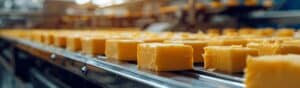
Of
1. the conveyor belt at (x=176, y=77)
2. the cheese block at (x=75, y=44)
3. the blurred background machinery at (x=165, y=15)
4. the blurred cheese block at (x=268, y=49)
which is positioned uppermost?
the blurred background machinery at (x=165, y=15)

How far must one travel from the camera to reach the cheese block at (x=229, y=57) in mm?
967

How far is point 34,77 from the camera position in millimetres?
3291

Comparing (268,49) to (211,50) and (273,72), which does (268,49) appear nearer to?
(211,50)

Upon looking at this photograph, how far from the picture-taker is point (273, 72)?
641mm

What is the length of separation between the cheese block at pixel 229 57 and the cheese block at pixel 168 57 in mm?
70

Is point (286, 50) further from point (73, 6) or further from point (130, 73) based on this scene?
point (73, 6)

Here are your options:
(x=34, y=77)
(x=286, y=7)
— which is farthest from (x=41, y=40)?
(x=286, y=7)

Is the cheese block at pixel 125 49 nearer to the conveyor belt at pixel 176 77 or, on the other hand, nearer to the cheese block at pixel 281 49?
the conveyor belt at pixel 176 77

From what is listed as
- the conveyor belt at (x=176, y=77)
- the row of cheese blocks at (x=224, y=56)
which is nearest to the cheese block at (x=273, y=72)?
the row of cheese blocks at (x=224, y=56)

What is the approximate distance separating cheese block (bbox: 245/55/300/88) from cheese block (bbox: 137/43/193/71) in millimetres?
394

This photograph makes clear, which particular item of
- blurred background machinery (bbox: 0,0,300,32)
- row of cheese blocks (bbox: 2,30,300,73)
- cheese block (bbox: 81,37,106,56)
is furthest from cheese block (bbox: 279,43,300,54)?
blurred background machinery (bbox: 0,0,300,32)

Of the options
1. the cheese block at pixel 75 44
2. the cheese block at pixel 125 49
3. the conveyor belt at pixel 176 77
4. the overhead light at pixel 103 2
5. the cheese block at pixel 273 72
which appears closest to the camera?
the cheese block at pixel 273 72

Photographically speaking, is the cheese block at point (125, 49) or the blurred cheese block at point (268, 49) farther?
the cheese block at point (125, 49)

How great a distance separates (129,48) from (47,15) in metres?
5.45
